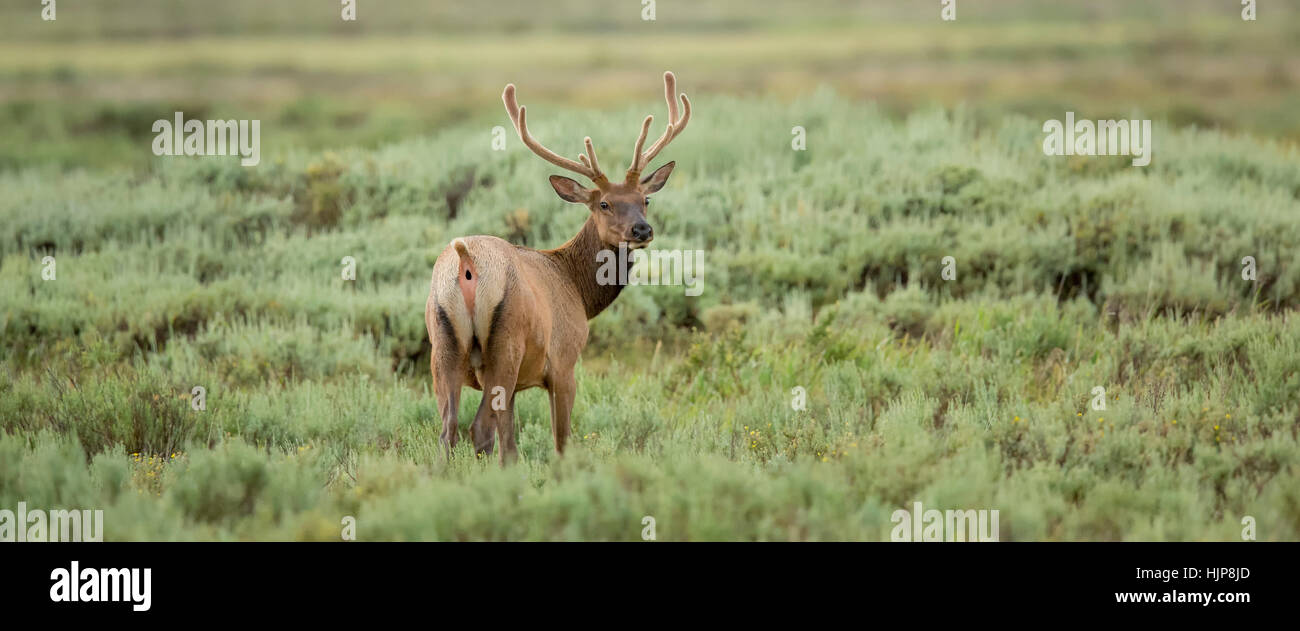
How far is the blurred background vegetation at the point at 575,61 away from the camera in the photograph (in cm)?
2794

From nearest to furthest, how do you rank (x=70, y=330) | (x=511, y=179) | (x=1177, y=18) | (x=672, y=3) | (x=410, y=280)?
(x=70, y=330)
(x=410, y=280)
(x=511, y=179)
(x=1177, y=18)
(x=672, y=3)

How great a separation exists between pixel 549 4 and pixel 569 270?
4460 centimetres

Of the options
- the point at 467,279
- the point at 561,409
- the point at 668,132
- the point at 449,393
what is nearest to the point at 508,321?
the point at 467,279

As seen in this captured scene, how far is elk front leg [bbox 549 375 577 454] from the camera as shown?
8.06 meters

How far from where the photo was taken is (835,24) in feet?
150

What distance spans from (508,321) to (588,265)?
1.69 metres

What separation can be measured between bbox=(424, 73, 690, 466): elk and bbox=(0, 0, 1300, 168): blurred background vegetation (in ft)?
42.3

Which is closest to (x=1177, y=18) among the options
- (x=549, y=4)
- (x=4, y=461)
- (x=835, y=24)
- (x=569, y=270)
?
(x=835, y=24)

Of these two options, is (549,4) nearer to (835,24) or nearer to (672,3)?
(672,3)

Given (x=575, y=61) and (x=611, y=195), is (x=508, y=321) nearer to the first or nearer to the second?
(x=611, y=195)

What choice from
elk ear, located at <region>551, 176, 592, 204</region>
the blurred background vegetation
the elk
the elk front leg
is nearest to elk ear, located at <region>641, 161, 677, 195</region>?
the elk

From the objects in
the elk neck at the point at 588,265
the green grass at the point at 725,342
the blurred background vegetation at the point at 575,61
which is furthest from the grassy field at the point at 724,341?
the blurred background vegetation at the point at 575,61

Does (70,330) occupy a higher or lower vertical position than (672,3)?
lower

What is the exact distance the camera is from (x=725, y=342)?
1090 centimetres
